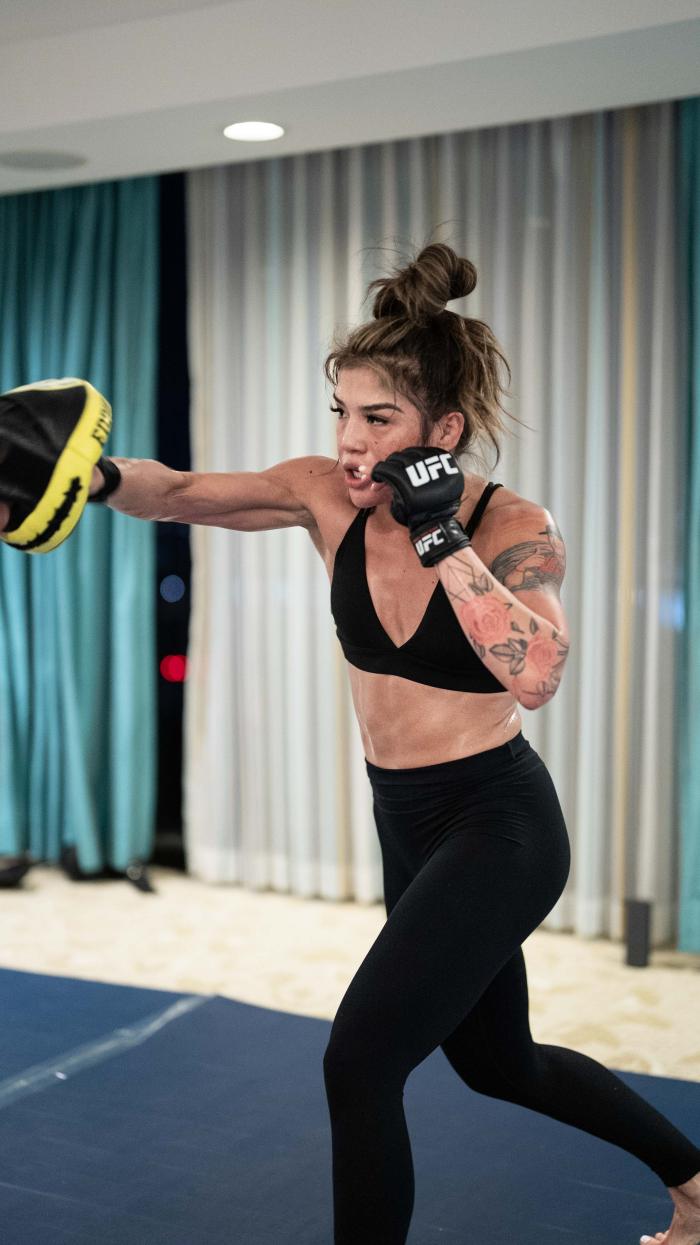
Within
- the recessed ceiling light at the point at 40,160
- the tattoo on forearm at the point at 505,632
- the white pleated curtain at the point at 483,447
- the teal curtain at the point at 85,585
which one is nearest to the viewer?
the tattoo on forearm at the point at 505,632

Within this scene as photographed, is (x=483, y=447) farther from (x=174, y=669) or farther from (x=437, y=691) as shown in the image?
(x=174, y=669)

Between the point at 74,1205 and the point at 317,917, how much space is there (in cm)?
188

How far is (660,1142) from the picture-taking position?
1.88 metres

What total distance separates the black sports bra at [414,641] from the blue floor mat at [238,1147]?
0.92 metres

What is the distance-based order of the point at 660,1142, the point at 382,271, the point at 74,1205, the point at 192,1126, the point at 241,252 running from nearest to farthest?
the point at 660,1142, the point at 74,1205, the point at 192,1126, the point at 382,271, the point at 241,252

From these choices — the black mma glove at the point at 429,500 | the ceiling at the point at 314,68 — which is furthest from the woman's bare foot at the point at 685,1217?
the ceiling at the point at 314,68

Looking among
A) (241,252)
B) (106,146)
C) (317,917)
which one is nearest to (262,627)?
(317,917)

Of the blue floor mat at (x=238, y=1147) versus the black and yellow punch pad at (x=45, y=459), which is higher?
the black and yellow punch pad at (x=45, y=459)

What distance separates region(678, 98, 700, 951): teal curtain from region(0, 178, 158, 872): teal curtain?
5.77ft

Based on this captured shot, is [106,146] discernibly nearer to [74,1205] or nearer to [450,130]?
[450,130]

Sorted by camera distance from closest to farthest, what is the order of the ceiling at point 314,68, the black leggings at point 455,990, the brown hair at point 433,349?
the black leggings at point 455,990 < the brown hair at point 433,349 < the ceiling at point 314,68

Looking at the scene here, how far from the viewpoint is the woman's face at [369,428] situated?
1.82m

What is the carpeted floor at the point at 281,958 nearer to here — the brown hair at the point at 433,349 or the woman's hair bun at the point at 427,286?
the brown hair at the point at 433,349

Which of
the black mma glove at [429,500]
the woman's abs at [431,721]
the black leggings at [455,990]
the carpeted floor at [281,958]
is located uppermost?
the black mma glove at [429,500]
